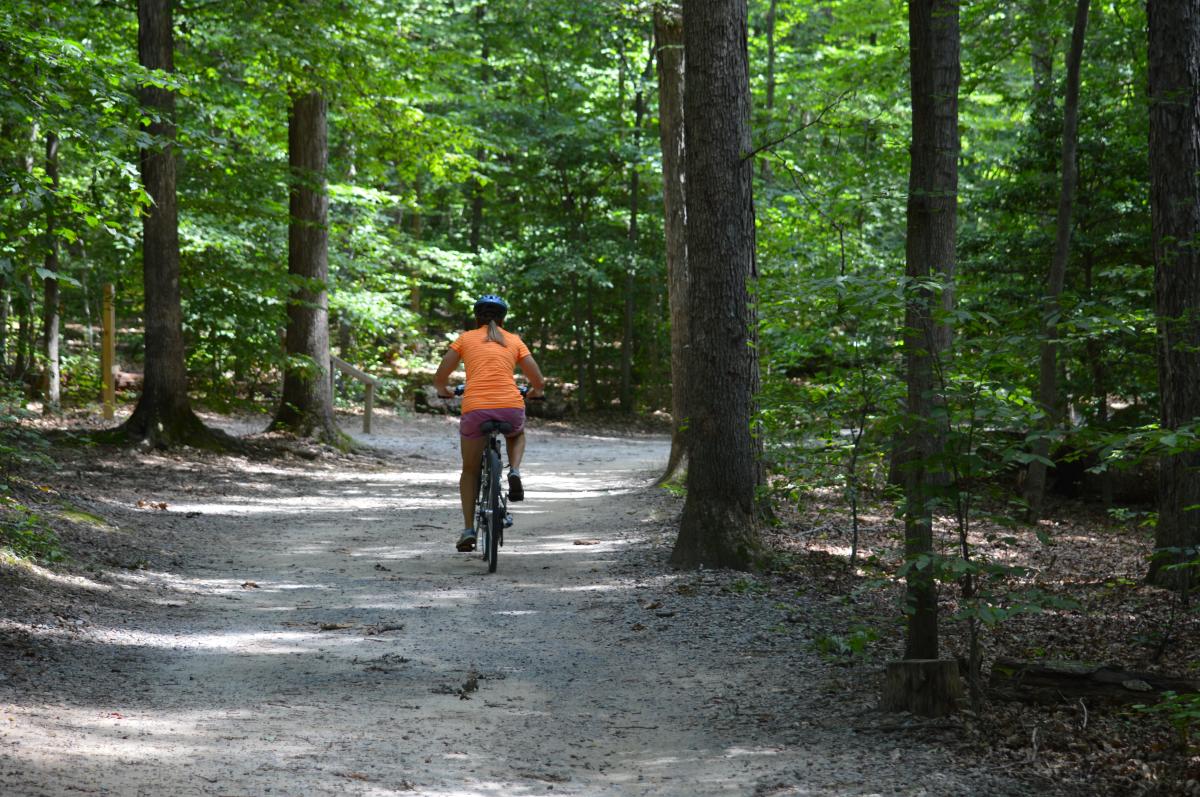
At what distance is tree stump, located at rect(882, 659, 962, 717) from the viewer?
4516 mm

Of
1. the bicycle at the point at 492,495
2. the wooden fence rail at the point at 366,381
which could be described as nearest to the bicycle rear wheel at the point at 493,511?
the bicycle at the point at 492,495

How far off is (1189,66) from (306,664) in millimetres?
6994

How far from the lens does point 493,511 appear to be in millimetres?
8164

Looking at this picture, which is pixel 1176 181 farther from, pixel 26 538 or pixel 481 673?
pixel 26 538

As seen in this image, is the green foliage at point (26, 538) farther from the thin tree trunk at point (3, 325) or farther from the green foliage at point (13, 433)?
the thin tree trunk at point (3, 325)

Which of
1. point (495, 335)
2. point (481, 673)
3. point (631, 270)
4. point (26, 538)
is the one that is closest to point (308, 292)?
point (495, 335)

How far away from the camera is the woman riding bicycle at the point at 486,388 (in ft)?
27.2

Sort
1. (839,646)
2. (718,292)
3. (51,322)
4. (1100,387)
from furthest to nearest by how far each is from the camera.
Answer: (51,322)
(1100,387)
(718,292)
(839,646)

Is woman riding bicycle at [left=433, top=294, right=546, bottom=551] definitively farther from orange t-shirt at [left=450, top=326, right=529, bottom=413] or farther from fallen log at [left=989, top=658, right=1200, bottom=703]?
fallen log at [left=989, top=658, right=1200, bottom=703]

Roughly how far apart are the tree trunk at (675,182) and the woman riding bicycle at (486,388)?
423 cm

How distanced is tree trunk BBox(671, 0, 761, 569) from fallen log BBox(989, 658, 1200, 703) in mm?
3168

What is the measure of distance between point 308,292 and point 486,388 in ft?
31.3

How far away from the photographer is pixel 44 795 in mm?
3418

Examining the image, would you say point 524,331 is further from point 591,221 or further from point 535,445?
point 535,445
